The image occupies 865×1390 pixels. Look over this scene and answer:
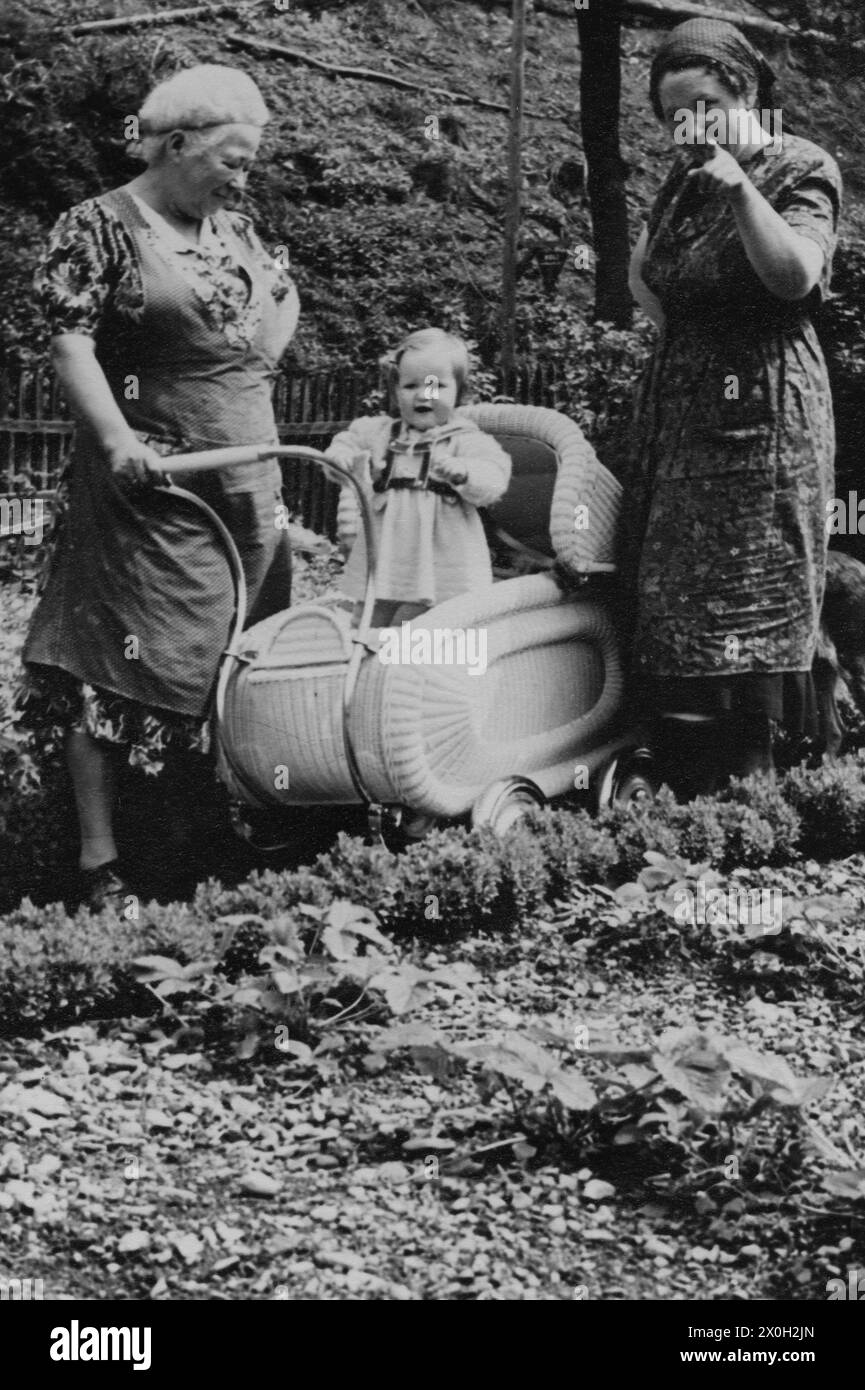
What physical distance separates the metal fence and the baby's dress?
636 mm

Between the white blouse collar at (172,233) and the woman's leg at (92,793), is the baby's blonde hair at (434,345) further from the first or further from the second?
the woman's leg at (92,793)

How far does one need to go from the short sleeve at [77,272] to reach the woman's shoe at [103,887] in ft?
4.45

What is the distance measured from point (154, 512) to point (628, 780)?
1602 millimetres

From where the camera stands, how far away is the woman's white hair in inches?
175

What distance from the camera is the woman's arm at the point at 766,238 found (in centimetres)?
469

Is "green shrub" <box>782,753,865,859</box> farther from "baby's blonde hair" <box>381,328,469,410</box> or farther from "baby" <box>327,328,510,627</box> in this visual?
"baby's blonde hair" <box>381,328,469,410</box>

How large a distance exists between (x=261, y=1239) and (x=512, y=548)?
2714 mm

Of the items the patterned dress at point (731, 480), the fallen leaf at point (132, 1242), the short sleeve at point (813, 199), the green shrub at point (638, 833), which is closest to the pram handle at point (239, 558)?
the green shrub at point (638, 833)

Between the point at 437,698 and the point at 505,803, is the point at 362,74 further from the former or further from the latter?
the point at 505,803

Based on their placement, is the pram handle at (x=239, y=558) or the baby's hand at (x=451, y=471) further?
the baby's hand at (x=451, y=471)

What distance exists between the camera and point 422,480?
15.8 ft

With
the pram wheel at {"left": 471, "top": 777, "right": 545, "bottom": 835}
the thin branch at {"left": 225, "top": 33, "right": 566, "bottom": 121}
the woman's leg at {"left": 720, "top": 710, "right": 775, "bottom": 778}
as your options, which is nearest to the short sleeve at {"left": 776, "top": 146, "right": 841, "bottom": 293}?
the thin branch at {"left": 225, "top": 33, "right": 566, "bottom": 121}

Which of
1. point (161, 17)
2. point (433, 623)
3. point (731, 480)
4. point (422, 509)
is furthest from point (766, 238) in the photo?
point (161, 17)

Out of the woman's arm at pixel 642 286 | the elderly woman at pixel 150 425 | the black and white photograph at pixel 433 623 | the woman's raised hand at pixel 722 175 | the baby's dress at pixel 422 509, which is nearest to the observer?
the black and white photograph at pixel 433 623
